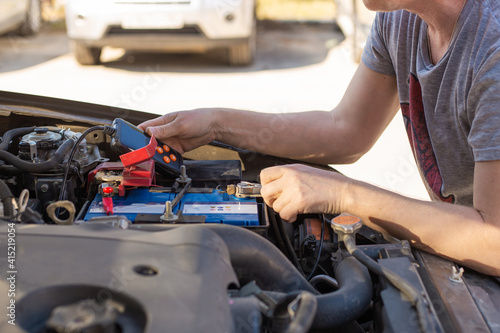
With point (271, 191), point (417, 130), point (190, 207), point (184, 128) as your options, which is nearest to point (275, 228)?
point (271, 191)

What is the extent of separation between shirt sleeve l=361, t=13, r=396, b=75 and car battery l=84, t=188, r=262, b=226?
71cm

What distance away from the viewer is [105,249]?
811 millimetres

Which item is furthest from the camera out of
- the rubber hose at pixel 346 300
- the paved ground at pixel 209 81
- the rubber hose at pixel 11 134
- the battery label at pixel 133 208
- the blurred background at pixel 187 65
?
the blurred background at pixel 187 65

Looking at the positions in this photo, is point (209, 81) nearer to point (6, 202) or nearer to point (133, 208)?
point (133, 208)

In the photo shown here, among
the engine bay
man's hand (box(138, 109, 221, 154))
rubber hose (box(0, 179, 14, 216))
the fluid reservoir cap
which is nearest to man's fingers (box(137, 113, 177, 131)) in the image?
man's hand (box(138, 109, 221, 154))

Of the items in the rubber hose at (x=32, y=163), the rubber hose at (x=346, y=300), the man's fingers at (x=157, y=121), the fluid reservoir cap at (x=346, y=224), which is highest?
the man's fingers at (x=157, y=121)

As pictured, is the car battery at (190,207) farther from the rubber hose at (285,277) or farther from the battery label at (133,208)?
the rubber hose at (285,277)

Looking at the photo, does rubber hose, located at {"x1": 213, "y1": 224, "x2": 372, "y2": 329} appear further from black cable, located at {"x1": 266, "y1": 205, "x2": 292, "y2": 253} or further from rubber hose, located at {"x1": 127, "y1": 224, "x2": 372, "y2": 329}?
black cable, located at {"x1": 266, "y1": 205, "x2": 292, "y2": 253}

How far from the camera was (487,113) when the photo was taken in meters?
1.18

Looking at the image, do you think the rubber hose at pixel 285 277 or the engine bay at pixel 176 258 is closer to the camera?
the engine bay at pixel 176 258

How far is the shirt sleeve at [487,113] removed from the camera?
116cm

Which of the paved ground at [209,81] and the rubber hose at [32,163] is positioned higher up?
the rubber hose at [32,163]

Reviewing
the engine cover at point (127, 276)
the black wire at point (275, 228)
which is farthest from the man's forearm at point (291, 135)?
the engine cover at point (127, 276)

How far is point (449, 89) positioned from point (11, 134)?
1.19 metres
